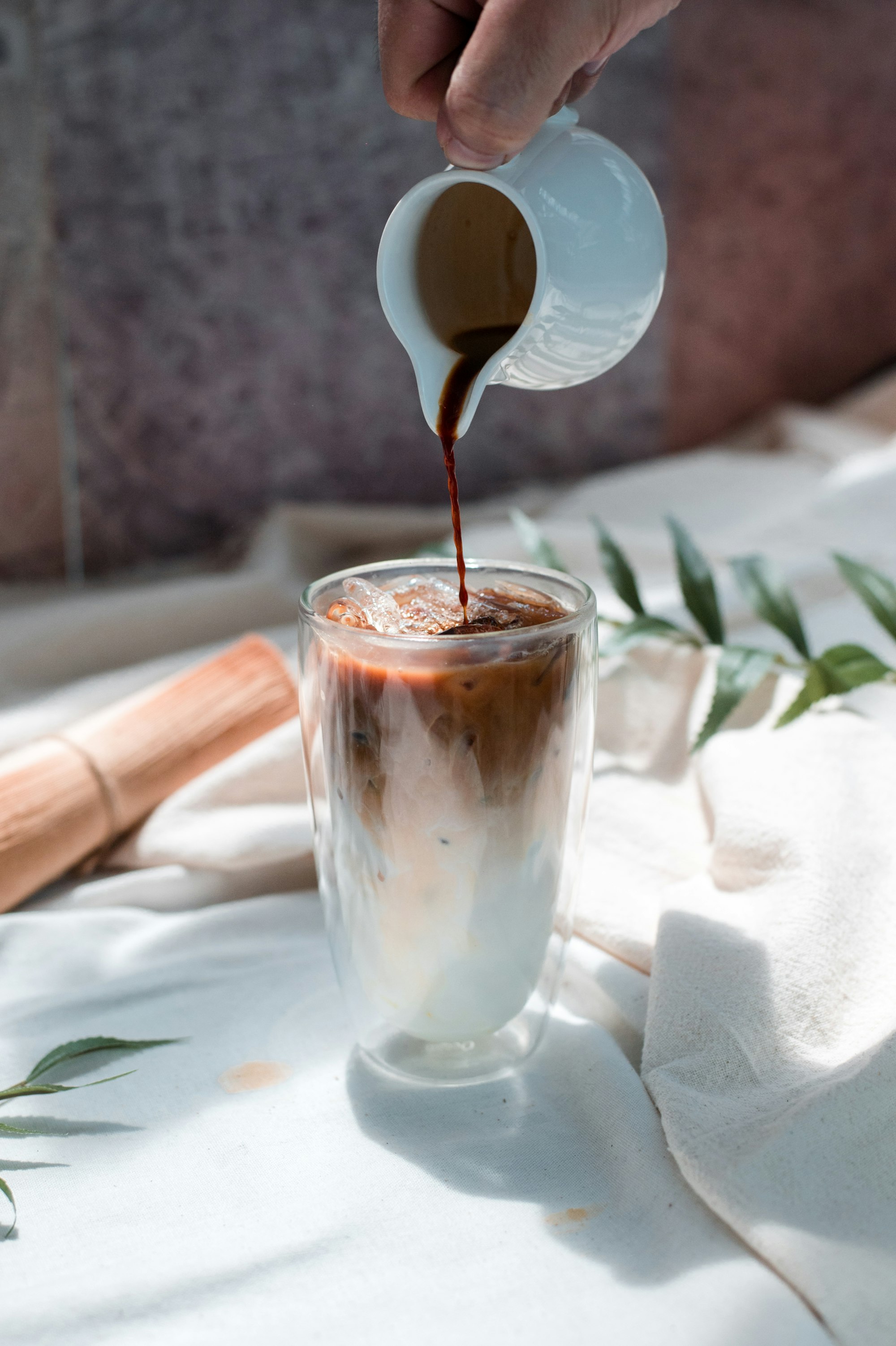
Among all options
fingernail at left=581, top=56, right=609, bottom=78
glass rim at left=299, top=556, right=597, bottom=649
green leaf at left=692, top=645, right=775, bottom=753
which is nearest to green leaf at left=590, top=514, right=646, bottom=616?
green leaf at left=692, top=645, right=775, bottom=753

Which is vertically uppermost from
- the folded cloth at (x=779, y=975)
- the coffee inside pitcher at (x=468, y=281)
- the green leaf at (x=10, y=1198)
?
the coffee inside pitcher at (x=468, y=281)

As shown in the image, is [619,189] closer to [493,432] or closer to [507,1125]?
[507,1125]

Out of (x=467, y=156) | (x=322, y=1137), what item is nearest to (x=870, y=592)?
(x=467, y=156)

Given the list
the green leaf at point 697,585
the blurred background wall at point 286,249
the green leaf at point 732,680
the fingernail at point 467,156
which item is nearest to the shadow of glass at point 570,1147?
the green leaf at point 732,680

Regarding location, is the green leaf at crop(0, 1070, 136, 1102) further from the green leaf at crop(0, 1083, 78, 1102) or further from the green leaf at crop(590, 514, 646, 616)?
the green leaf at crop(590, 514, 646, 616)

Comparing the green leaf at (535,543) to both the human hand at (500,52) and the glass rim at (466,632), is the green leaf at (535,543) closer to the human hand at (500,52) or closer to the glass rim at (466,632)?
the glass rim at (466,632)

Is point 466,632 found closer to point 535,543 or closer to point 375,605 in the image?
point 375,605
